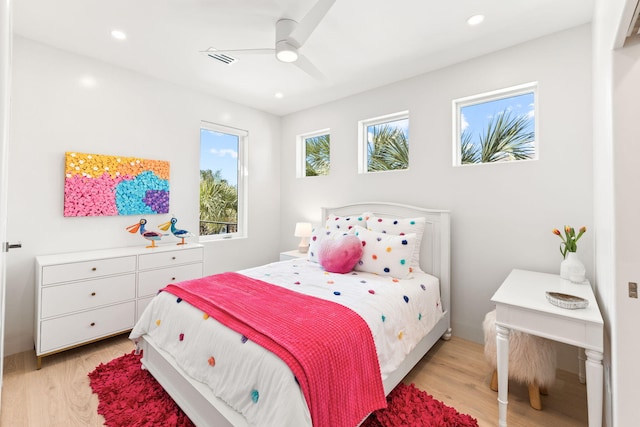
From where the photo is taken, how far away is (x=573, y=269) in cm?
200

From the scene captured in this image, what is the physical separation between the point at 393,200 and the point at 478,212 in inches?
34.9

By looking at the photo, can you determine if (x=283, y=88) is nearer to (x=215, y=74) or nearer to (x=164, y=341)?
(x=215, y=74)

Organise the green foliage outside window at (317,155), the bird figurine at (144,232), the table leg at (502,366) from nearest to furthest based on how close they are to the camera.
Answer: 1. the table leg at (502,366)
2. the bird figurine at (144,232)
3. the green foliage outside window at (317,155)

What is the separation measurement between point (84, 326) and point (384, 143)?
3531mm

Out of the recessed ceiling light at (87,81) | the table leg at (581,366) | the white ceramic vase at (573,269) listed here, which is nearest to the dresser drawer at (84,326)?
the recessed ceiling light at (87,81)

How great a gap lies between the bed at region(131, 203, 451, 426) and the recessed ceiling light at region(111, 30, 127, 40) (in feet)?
7.26

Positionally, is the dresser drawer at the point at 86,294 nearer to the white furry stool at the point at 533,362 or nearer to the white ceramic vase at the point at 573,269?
the white furry stool at the point at 533,362

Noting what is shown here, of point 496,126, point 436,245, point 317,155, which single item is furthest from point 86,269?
point 496,126

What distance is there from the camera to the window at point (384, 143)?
3.29 metres

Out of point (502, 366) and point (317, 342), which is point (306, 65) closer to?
point (317, 342)

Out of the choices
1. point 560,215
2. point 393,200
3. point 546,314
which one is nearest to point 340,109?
point 393,200

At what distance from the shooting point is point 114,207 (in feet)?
9.57

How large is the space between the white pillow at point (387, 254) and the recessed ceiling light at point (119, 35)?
2778 millimetres

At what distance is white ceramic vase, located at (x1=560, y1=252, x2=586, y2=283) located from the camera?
1976 millimetres
